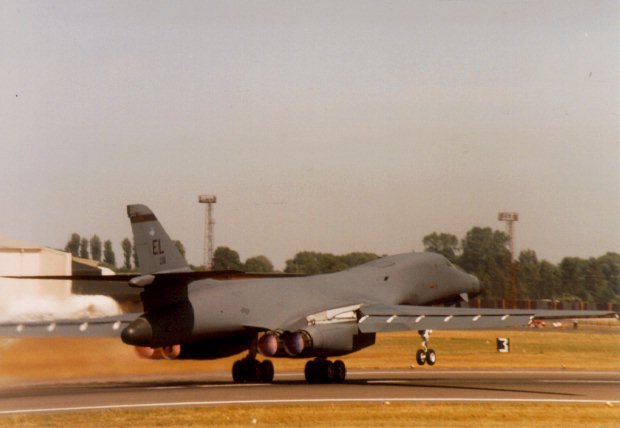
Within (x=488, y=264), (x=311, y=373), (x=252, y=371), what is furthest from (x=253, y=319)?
(x=488, y=264)

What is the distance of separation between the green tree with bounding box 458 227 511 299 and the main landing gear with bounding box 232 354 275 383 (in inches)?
1553

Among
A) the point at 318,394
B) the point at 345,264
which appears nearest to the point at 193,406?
the point at 318,394

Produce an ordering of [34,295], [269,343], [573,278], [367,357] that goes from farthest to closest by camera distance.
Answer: [573,278], [367,357], [34,295], [269,343]

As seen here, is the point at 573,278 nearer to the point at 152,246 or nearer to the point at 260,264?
the point at 260,264

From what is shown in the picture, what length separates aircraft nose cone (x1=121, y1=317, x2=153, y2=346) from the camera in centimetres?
2975

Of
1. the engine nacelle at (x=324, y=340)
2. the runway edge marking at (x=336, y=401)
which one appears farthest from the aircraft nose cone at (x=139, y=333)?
the runway edge marking at (x=336, y=401)

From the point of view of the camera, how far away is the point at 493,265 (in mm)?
72625

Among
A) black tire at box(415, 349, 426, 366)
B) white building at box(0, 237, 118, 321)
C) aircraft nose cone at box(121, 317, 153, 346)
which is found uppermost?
white building at box(0, 237, 118, 321)

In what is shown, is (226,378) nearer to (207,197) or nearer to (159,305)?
(159,305)

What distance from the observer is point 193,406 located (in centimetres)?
2511

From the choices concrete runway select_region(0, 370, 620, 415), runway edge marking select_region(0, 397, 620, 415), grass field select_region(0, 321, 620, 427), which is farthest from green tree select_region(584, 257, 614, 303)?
runway edge marking select_region(0, 397, 620, 415)

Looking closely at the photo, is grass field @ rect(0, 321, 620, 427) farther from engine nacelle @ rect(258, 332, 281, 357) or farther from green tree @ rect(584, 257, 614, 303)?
green tree @ rect(584, 257, 614, 303)

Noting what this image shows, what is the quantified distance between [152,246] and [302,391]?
6133 millimetres

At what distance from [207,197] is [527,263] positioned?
3022cm
